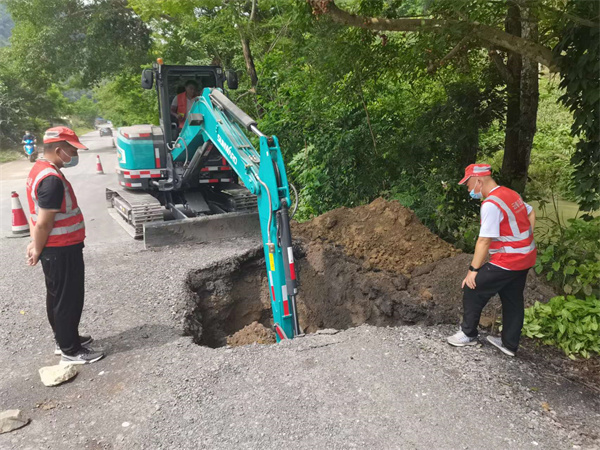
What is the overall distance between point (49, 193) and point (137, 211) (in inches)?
141

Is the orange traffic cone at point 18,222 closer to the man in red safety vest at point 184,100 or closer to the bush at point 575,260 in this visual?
the man in red safety vest at point 184,100

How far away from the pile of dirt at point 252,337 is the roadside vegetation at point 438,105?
276 centimetres

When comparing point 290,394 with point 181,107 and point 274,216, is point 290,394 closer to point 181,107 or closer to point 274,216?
point 274,216

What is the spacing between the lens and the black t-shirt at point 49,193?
11.5 ft

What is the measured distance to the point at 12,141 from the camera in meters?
25.4

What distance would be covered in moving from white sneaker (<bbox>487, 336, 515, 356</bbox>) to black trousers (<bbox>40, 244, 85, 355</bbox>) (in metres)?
3.67

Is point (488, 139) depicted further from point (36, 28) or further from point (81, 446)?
point (36, 28)

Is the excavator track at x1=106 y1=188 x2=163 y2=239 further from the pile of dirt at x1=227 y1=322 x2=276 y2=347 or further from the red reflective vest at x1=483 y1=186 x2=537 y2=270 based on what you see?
the red reflective vest at x1=483 y1=186 x2=537 y2=270

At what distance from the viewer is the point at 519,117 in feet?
21.3

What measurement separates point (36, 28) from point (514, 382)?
2229 cm

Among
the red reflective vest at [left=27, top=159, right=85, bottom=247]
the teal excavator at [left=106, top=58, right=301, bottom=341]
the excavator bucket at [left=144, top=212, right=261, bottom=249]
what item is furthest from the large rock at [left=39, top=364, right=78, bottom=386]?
the excavator bucket at [left=144, top=212, right=261, bottom=249]

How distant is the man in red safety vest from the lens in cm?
736

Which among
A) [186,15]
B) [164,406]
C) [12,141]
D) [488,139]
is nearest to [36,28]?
[12,141]

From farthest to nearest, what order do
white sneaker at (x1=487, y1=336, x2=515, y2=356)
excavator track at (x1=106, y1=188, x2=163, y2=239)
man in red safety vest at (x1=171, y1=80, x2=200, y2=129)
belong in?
man in red safety vest at (x1=171, y1=80, x2=200, y2=129) < excavator track at (x1=106, y1=188, x2=163, y2=239) < white sneaker at (x1=487, y1=336, x2=515, y2=356)
